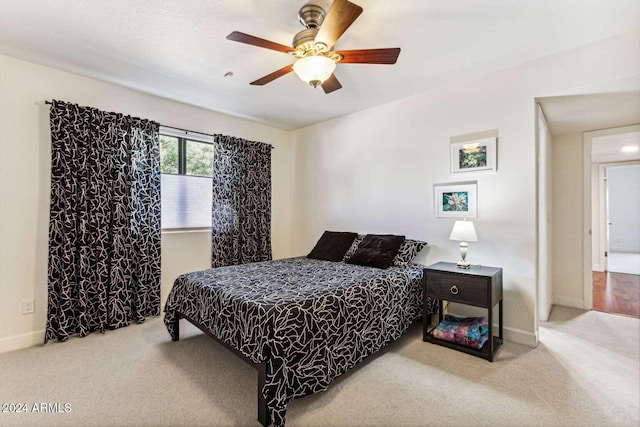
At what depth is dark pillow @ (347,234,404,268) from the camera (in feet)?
9.72

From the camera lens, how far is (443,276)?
253cm

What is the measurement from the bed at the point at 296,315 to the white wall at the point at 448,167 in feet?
2.42

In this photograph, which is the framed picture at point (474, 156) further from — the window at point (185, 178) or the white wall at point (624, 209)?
the white wall at point (624, 209)

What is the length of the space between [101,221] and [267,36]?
2325 millimetres

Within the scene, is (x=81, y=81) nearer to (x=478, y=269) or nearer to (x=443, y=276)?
(x=443, y=276)

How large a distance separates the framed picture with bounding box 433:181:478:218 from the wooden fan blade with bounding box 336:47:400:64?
1.57 meters

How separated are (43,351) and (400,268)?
324cm

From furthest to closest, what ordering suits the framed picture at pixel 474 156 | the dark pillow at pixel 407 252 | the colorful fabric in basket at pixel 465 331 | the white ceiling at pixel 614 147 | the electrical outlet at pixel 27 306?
the white ceiling at pixel 614 147, the dark pillow at pixel 407 252, the framed picture at pixel 474 156, the electrical outlet at pixel 27 306, the colorful fabric in basket at pixel 465 331

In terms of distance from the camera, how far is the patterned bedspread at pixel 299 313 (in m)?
1.68

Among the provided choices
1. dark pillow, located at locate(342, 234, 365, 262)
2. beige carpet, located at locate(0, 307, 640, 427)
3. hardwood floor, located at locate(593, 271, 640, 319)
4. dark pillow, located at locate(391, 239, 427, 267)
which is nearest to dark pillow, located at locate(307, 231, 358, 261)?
dark pillow, located at locate(342, 234, 365, 262)

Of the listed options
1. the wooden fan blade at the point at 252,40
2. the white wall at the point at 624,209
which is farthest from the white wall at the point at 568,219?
the white wall at the point at 624,209

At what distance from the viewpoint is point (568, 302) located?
141 inches

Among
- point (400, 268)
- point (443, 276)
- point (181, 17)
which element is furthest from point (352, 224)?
point (181, 17)

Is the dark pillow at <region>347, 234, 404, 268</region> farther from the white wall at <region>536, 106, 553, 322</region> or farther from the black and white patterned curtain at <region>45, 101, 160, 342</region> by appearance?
the black and white patterned curtain at <region>45, 101, 160, 342</region>
